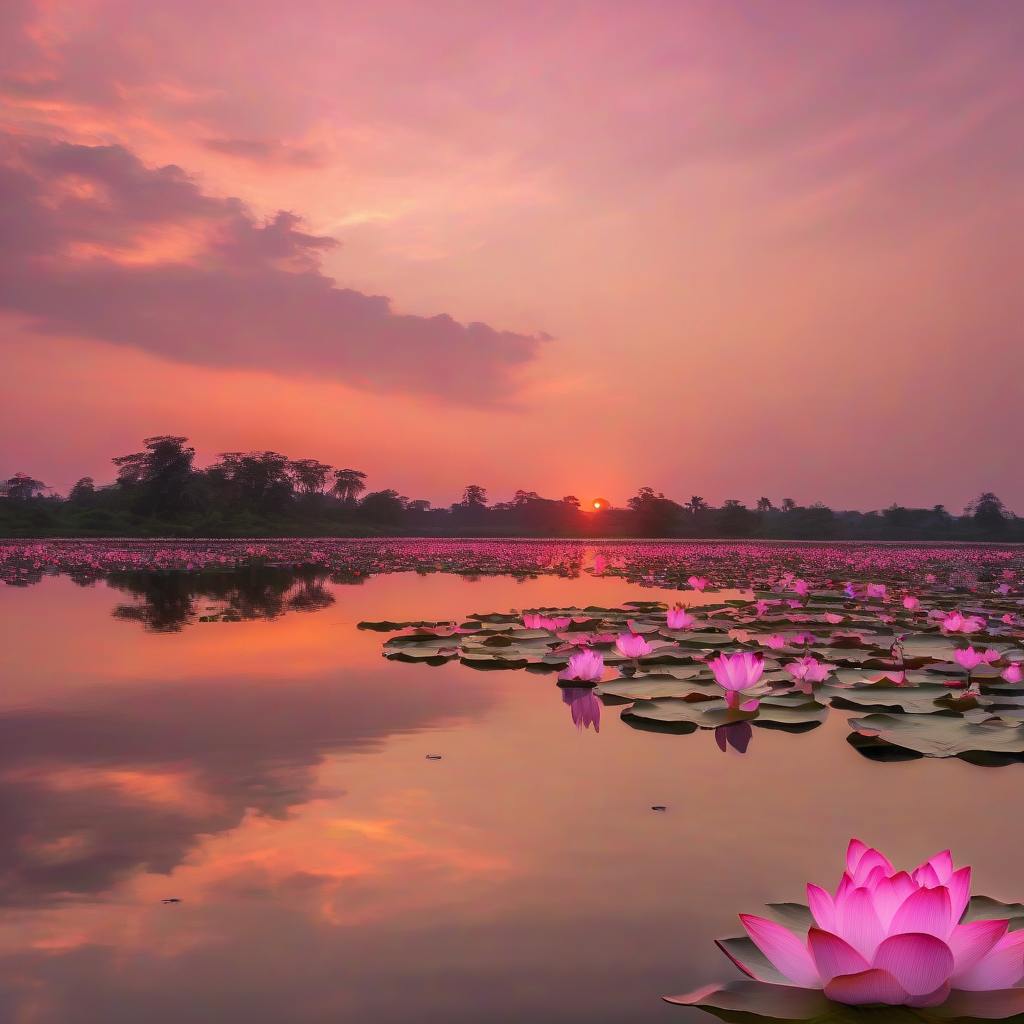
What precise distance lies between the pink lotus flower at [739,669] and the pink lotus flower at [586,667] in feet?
2.28

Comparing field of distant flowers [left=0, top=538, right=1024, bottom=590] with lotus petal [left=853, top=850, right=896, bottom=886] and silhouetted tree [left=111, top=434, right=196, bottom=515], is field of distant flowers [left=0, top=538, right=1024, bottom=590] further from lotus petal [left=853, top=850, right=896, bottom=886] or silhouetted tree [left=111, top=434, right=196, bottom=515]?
silhouetted tree [left=111, top=434, right=196, bottom=515]

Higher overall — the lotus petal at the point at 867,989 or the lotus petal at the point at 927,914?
the lotus petal at the point at 927,914

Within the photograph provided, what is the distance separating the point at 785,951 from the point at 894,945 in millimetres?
181

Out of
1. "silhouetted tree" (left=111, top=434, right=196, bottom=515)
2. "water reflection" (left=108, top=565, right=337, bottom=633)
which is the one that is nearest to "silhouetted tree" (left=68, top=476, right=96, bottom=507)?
"silhouetted tree" (left=111, top=434, right=196, bottom=515)

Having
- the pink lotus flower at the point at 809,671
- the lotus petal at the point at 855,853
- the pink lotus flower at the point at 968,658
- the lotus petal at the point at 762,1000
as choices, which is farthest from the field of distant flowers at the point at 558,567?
the lotus petal at the point at 762,1000

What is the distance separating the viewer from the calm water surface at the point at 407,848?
1377mm

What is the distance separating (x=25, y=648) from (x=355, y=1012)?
18.0 ft

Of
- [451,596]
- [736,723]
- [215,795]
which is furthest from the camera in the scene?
[451,596]

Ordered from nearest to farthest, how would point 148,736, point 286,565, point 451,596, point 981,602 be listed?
point 148,736 → point 981,602 → point 451,596 → point 286,565

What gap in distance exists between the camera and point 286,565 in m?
18.0

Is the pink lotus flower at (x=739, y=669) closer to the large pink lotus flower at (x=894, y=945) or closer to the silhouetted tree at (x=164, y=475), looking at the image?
the large pink lotus flower at (x=894, y=945)

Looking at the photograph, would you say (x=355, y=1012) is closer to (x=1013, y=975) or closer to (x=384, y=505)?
(x=1013, y=975)

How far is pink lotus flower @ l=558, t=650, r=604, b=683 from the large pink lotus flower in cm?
284

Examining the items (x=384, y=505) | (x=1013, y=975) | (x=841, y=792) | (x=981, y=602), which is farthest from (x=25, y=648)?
(x=384, y=505)
